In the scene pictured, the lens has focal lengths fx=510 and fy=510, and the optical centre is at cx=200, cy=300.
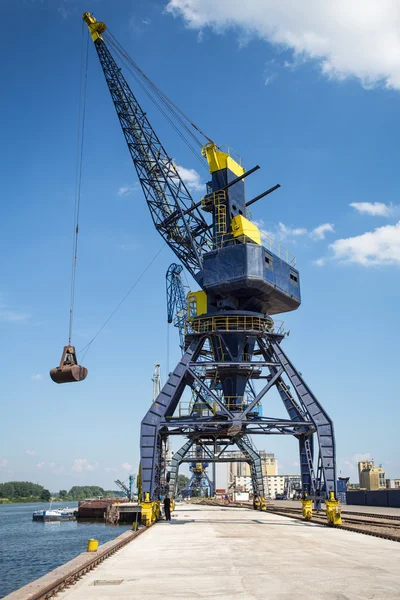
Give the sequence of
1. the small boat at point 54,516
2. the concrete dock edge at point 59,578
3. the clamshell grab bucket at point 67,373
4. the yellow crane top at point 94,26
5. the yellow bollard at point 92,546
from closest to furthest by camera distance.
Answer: the concrete dock edge at point 59,578 → the yellow bollard at point 92,546 → the clamshell grab bucket at point 67,373 → the yellow crane top at point 94,26 → the small boat at point 54,516

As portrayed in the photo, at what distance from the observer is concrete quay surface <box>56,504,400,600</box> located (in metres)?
10.1

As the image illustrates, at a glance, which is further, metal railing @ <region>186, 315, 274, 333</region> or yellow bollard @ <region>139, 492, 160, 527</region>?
metal railing @ <region>186, 315, 274, 333</region>

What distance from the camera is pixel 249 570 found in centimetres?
1276

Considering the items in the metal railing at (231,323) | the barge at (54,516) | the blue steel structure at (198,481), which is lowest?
the barge at (54,516)

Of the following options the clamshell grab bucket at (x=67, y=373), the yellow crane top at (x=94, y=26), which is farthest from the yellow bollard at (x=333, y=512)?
the yellow crane top at (x=94, y=26)

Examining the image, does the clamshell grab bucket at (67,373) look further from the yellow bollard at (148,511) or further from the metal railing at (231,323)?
the metal railing at (231,323)

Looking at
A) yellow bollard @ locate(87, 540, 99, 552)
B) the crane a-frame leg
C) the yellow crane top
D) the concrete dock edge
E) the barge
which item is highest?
the yellow crane top

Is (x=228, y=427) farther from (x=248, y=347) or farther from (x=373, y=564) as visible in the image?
(x=373, y=564)

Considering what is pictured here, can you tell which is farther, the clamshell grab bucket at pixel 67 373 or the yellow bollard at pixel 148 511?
the yellow bollard at pixel 148 511

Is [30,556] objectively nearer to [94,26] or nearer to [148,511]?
[148,511]

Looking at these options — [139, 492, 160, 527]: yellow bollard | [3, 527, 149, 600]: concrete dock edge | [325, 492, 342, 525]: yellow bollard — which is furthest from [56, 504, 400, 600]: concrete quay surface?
[139, 492, 160, 527]: yellow bollard

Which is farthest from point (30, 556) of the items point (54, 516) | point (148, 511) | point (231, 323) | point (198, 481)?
point (198, 481)

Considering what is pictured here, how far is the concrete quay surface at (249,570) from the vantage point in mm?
10078

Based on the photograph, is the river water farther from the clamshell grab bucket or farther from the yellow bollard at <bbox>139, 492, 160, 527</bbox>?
the clamshell grab bucket
